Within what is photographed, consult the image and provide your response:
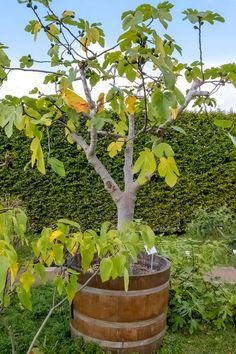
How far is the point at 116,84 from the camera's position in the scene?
2432 mm

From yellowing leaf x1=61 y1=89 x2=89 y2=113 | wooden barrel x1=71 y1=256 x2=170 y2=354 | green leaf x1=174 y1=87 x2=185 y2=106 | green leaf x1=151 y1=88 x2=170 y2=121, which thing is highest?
yellowing leaf x1=61 y1=89 x2=89 y2=113

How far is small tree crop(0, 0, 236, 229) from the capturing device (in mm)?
1462

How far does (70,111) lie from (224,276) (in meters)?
3.42

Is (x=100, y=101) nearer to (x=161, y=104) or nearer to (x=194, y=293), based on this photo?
(x=161, y=104)

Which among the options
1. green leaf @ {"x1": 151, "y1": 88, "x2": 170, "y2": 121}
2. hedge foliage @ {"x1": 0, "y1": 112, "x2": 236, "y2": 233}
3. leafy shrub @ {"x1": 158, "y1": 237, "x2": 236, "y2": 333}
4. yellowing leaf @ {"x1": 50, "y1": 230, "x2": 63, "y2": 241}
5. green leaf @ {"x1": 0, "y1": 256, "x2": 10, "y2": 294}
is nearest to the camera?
green leaf @ {"x1": 0, "y1": 256, "x2": 10, "y2": 294}

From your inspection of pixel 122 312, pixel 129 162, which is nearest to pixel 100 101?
pixel 129 162

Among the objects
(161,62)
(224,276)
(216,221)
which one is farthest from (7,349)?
(216,221)

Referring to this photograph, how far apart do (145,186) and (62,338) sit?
4168 mm

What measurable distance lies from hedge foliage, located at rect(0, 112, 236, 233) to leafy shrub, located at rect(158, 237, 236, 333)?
3.00 metres

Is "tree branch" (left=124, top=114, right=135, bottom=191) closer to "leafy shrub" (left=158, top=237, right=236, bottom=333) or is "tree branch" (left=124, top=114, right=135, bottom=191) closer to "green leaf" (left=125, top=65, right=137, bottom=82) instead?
"leafy shrub" (left=158, top=237, right=236, bottom=333)

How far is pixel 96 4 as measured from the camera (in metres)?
2.60

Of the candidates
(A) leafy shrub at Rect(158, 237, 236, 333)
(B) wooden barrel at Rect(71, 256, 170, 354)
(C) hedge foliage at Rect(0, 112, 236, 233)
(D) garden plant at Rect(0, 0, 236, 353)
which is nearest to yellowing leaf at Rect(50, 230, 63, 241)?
(D) garden plant at Rect(0, 0, 236, 353)

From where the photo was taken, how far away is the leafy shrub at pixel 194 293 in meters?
3.23

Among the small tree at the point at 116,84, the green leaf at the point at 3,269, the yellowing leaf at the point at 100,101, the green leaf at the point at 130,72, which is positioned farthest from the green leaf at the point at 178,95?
the yellowing leaf at the point at 100,101
